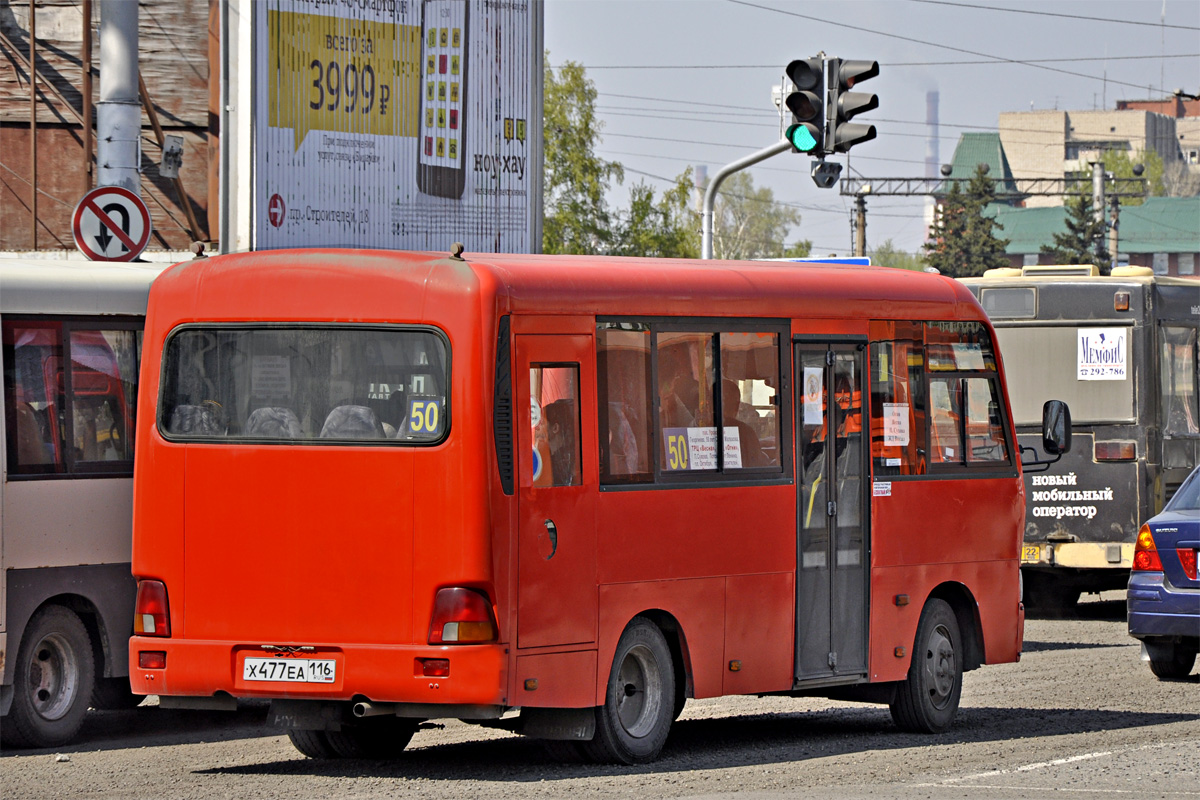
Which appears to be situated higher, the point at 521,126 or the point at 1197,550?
the point at 521,126

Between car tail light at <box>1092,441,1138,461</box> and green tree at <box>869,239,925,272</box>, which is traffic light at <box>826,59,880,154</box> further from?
green tree at <box>869,239,925,272</box>

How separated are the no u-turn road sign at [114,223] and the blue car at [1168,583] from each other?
25.9 ft

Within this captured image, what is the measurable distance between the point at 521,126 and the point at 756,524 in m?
13.8

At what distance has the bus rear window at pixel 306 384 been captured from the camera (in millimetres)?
9422

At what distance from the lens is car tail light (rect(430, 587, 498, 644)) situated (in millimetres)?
9180

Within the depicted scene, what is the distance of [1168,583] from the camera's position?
13.8 metres

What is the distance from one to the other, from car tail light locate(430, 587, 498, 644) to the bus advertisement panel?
11170mm

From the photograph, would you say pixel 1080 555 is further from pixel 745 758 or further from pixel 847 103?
pixel 745 758

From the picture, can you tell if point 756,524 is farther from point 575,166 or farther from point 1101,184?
point 1101,184

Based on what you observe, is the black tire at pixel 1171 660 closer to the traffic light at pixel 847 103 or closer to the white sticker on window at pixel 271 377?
the traffic light at pixel 847 103

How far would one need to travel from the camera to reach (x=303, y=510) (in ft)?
31.2

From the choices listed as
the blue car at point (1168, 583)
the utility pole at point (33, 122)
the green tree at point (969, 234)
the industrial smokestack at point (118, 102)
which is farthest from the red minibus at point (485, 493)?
the green tree at point (969, 234)

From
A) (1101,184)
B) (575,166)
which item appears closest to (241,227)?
(575,166)

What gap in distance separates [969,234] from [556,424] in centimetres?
9953
